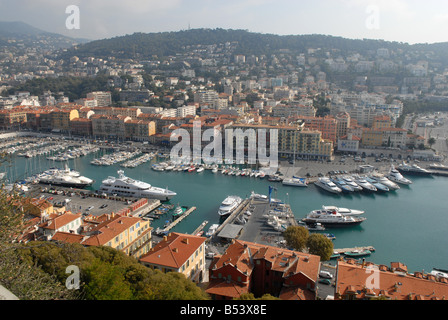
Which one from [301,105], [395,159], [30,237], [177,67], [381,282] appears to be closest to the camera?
[381,282]

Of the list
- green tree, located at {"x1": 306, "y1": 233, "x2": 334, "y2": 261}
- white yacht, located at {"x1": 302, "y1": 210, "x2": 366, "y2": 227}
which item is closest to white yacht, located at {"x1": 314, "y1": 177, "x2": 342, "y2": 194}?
white yacht, located at {"x1": 302, "y1": 210, "x2": 366, "y2": 227}

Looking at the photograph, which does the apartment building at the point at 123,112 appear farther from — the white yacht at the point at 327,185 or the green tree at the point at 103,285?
the green tree at the point at 103,285

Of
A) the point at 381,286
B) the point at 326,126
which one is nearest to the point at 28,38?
the point at 326,126

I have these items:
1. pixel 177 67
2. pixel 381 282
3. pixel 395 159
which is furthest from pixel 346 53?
pixel 381 282

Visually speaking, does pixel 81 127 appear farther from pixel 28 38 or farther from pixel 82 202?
pixel 28 38
